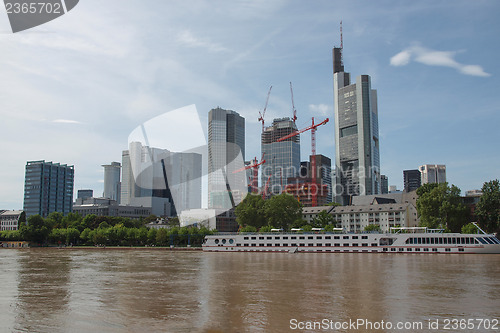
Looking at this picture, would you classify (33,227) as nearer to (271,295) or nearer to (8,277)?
(8,277)

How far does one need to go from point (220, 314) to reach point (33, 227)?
132 metres

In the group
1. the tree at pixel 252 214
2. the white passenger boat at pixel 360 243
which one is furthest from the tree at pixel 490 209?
the tree at pixel 252 214

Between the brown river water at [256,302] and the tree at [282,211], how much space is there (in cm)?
7196

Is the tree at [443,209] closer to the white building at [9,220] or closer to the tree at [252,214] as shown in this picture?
the tree at [252,214]

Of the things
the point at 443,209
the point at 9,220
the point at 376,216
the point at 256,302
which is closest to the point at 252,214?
the point at 376,216

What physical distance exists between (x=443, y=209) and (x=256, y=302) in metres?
74.2

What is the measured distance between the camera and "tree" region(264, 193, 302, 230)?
117125 mm

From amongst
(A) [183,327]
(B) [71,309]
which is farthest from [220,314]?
(B) [71,309]

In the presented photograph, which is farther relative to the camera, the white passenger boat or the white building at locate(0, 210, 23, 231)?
the white building at locate(0, 210, 23, 231)

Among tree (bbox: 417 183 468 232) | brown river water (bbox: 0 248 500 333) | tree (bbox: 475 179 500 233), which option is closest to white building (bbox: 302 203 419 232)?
tree (bbox: 417 183 468 232)

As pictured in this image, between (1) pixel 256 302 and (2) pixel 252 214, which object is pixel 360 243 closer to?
(2) pixel 252 214

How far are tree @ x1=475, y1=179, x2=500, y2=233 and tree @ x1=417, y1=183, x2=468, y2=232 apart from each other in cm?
399

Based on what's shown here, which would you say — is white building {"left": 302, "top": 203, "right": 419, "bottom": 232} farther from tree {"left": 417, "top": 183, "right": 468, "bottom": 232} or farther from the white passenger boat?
the white passenger boat

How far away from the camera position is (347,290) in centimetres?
3300
